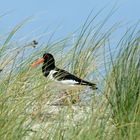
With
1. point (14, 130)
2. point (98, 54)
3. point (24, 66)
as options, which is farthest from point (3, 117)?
point (98, 54)

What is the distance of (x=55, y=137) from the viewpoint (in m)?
3.57

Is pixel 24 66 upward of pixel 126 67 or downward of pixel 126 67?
upward

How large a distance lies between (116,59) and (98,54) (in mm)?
1207

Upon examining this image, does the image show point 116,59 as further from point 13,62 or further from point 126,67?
point 13,62

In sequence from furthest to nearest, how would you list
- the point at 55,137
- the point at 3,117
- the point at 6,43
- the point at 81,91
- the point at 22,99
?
the point at 81,91 < the point at 6,43 < the point at 22,99 < the point at 3,117 < the point at 55,137

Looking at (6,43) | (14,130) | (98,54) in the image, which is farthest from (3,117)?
(98,54)

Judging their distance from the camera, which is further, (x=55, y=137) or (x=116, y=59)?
(x=116, y=59)

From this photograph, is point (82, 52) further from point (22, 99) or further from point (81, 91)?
point (22, 99)

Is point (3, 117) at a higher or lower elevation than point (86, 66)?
higher

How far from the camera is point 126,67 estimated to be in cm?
524

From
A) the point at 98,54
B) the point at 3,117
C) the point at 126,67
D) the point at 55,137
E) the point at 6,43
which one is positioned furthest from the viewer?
the point at 98,54

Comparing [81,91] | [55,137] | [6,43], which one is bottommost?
[81,91]

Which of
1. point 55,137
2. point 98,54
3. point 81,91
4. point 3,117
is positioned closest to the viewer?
point 55,137

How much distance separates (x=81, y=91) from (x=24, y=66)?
3.05 ft
